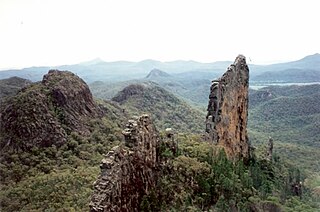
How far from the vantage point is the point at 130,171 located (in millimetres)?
24188

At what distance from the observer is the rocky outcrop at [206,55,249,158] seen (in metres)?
35.0

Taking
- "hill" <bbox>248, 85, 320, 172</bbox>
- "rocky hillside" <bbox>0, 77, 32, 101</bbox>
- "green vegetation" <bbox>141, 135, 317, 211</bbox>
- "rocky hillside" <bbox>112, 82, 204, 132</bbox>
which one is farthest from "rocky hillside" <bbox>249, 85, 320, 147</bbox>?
"green vegetation" <bbox>141, 135, 317, 211</bbox>

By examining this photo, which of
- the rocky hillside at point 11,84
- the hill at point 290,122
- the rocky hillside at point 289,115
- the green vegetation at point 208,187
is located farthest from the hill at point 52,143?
the rocky hillside at point 289,115

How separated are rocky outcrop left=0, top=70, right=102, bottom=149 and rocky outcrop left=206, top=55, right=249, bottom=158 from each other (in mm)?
13573

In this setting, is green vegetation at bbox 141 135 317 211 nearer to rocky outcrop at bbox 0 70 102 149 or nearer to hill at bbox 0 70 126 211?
hill at bbox 0 70 126 211

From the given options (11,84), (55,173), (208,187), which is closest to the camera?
(208,187)

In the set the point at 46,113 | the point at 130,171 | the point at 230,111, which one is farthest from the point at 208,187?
the point at 46,113

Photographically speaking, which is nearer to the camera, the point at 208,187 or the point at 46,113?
the point at 208,187

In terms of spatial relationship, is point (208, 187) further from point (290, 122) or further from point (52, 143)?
point (290, 122)

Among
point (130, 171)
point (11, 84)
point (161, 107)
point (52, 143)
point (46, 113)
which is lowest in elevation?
point (161, 107)

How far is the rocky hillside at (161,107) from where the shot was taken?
7544cm

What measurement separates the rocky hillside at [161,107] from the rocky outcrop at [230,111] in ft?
104

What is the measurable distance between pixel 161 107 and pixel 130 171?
197 ft

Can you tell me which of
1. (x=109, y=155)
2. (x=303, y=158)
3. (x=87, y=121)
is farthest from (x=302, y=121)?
(x=109, y=155)
